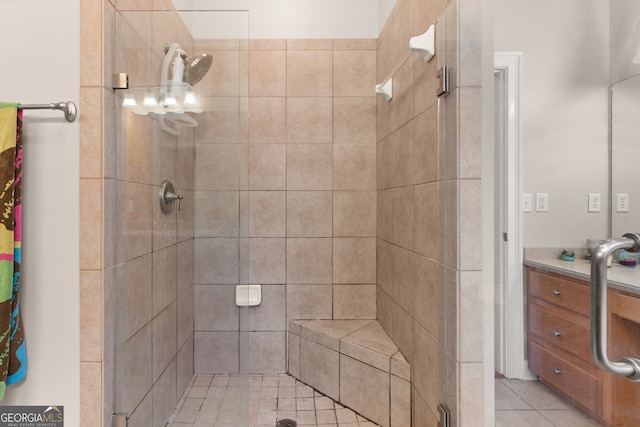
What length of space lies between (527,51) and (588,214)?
1.48ft

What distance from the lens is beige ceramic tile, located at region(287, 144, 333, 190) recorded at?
2252 mm

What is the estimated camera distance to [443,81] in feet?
3.95

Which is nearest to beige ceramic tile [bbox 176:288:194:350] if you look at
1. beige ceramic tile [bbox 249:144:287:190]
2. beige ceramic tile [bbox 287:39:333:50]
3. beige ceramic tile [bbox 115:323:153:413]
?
beige ceramic tile [bbox 115:323:153:413]

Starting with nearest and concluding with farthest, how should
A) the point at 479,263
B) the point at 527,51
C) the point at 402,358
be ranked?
the point at 527,51, the point at 479,263, the point at 402,358

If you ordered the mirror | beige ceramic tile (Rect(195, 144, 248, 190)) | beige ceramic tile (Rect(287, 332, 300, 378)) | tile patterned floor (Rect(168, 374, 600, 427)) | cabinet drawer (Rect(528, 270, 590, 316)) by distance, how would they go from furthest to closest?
beige ceramic tile (Rect(287, 332, 300, 378)) → beige ceramic tile (Rect(195, 144, 248, 190)) → tile patterned floor (Rect(168, 374, 600, 427)) → cabinet drawer (Rect(528, 270, 590, 316)) → the mirror

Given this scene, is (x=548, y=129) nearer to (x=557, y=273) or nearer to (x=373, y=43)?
(x=557, y=273)

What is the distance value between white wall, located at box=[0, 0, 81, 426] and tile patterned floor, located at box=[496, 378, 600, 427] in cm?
136

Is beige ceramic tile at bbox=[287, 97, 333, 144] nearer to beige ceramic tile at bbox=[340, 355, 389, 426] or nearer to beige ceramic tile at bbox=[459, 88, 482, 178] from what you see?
beige ceramic tile at bbox=[459, 88, 482, 178]

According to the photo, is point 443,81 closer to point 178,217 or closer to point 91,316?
point 178,217

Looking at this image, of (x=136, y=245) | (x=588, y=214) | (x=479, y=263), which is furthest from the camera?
(x=136, y=245)

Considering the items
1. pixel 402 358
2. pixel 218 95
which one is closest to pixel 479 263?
pixel 402 358

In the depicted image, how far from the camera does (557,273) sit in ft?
2.82

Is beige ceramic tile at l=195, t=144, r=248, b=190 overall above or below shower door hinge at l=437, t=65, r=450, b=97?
below

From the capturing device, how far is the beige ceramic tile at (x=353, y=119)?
2262mm
